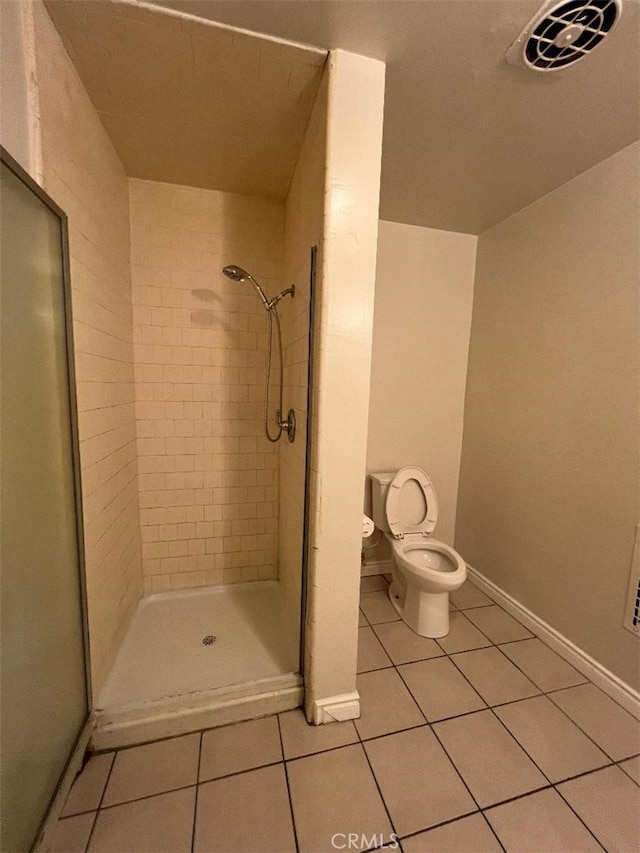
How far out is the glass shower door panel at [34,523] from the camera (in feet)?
2.62

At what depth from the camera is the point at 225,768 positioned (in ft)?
3.65

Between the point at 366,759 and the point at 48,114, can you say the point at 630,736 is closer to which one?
the point at 366,759

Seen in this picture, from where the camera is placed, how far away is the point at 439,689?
4.70 feet

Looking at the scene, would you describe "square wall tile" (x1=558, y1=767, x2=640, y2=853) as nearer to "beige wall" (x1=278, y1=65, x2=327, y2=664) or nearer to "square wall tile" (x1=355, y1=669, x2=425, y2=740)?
"square wall tile" (x1=355, y1=669, x2=425, y2=740)

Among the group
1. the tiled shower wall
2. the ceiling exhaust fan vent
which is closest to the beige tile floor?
the tiled shower wall

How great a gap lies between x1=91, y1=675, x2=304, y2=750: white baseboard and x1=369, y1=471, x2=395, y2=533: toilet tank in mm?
917

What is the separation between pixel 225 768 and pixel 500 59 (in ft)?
8.04

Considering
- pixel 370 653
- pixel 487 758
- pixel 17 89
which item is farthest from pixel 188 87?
pixel 487 758

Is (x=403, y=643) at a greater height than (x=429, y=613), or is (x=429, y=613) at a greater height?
(x=429, y=613)

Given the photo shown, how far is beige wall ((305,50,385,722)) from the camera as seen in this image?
1.05 m

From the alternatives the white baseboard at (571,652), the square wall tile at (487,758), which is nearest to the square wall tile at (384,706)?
the square wall tile at (487,758)

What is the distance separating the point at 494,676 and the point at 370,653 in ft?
1.84

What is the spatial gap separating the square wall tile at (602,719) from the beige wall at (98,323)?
74.0 inches

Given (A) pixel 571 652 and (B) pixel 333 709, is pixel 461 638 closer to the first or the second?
(A) pixel 571 652
